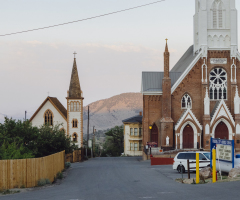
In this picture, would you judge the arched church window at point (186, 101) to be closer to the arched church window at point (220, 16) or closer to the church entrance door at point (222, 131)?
the church entrance door at point (222, 131)

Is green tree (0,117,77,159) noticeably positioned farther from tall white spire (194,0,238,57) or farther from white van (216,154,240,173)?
tall white spire (194,0,238,57)

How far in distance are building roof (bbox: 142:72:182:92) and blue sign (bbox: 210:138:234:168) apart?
33.5 m

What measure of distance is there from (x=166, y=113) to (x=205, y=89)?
6.20 m

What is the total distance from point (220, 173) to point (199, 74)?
35.3 m

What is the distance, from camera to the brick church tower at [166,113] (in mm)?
56597

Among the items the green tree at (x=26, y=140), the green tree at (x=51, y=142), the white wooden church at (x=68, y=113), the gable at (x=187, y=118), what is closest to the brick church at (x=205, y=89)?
the gable at (x=187, y=118)

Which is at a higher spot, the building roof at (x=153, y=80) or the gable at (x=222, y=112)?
the building roof at (x=153, y=80)

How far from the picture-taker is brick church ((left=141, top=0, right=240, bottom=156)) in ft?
188

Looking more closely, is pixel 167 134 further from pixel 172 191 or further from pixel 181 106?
pixel 172 191

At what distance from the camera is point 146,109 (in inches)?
2303

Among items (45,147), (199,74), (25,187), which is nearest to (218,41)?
(199,74)

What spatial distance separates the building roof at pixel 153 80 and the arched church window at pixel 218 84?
4.95 metres

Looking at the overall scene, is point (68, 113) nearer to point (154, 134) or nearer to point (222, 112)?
point (154, 134)

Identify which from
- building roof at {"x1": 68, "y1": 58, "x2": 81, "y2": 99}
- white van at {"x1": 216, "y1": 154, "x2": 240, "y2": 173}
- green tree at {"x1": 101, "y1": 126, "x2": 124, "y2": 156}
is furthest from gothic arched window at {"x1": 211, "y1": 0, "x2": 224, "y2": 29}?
green tree at {"x1": 101, "y1": 126, "x2": 124, "y2": 156}
